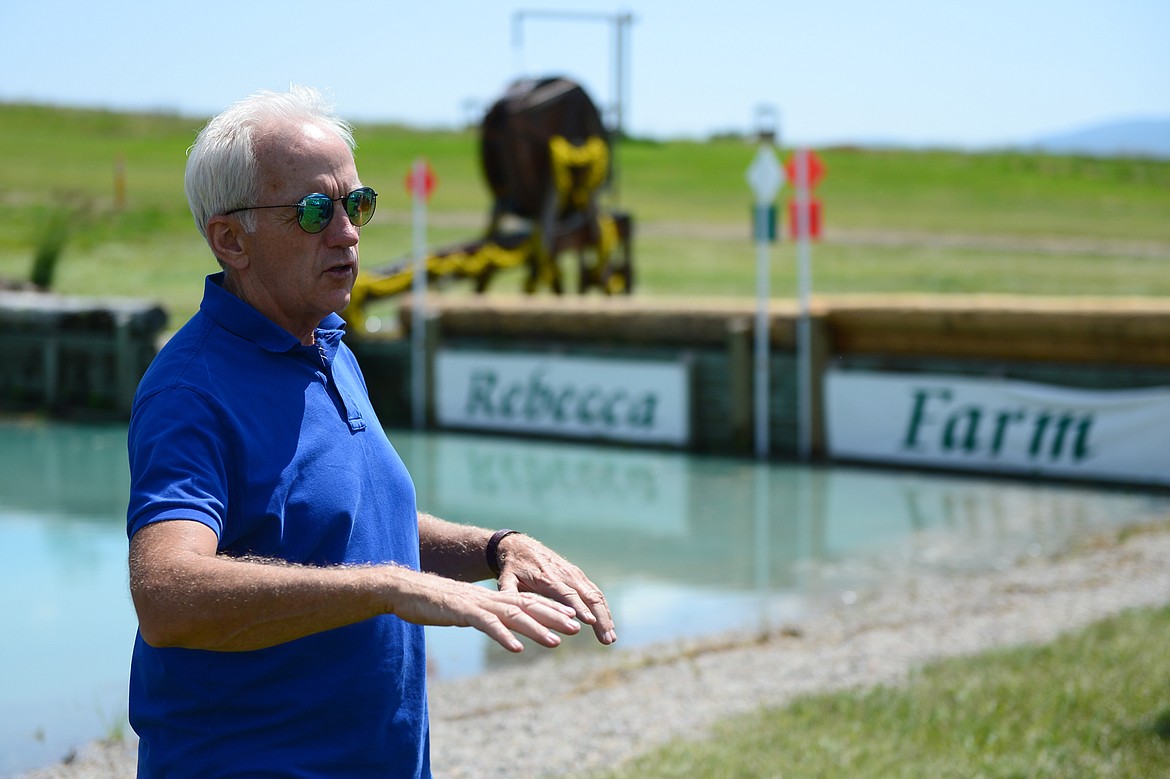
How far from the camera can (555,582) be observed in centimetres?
238

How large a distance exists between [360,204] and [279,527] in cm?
55

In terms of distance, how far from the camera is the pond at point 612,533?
20.9 ft

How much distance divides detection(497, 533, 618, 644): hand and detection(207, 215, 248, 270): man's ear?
682 mm

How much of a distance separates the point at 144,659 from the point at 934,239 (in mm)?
37892

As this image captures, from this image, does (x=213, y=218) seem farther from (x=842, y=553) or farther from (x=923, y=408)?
(x=923, y=408)

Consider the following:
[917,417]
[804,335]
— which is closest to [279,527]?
[917,417]

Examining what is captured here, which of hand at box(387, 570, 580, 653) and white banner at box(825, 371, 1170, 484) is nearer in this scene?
hand at box(387, 570, 580, 653)

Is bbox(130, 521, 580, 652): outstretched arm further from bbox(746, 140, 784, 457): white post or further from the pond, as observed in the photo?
bbox(746, 140, 784, 457): white post

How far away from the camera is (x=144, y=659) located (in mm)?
2195

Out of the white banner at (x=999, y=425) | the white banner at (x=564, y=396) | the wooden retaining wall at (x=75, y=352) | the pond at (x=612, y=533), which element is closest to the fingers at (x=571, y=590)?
the pond at (x=612, y=533)

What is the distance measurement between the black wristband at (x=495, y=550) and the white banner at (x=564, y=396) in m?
10.4

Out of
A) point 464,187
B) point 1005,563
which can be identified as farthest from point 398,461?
point 464,187

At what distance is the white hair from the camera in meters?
2.21

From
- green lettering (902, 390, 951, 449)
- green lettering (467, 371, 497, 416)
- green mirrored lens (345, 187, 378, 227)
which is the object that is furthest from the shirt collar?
green lettering (467, 371, 497, 416)
